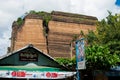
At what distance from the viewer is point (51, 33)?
207ft

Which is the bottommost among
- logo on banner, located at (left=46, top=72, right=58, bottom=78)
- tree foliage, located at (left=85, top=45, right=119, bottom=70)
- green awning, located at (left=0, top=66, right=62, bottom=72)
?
logo on banner, located at (left=46, top=72, right=58, bottom=78)

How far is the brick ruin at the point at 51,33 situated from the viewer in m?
62.1

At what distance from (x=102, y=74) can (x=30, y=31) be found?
4204cm

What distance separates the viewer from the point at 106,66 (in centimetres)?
2114

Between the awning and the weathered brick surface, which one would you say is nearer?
the awning

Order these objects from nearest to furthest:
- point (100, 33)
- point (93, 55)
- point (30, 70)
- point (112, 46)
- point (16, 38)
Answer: point (30, 70), point (93, 55), point (112, 46), point (100, 33), point (16, 38)

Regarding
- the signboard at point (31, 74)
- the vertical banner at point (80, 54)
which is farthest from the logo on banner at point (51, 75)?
the vertical banner at point (80, 54)

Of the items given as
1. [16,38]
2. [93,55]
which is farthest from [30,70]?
[16,38]

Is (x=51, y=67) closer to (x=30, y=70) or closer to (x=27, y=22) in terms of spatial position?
(x=30, y=70)

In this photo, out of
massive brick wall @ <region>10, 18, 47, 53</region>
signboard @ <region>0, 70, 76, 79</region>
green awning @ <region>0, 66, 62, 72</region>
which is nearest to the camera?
signboard @ <region>0, 70, 76, 79</region>

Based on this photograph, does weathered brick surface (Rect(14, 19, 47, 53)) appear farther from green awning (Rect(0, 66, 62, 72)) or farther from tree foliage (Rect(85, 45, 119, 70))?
green awning (Rect(0, 66, 62, 72))

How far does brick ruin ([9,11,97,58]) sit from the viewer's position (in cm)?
6206

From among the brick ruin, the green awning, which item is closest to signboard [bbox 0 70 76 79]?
the green awning

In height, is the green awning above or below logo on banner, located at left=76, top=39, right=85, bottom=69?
below
